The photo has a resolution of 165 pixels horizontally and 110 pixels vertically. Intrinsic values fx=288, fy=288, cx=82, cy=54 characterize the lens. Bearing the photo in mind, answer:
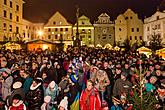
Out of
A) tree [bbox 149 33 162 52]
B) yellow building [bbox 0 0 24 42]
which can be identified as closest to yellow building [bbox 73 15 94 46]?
yellow building [bbox 0 0 24 42]

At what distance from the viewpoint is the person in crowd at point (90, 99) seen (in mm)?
8562

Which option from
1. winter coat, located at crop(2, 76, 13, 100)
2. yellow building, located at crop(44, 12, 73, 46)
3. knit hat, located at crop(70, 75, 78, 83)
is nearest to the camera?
winter coat, located at crop(2, 76, 13, 100)

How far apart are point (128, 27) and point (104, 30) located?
630 cm

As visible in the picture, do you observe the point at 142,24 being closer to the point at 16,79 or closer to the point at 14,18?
the point at 14,18

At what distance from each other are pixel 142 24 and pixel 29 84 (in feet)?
225

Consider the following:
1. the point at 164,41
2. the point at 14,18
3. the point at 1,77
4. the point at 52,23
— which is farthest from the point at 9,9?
the point at 1,77

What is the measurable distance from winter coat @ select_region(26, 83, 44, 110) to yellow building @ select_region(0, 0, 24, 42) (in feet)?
149

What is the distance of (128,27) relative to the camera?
75.2 meters

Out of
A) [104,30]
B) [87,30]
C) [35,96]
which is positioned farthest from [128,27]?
[35,96]

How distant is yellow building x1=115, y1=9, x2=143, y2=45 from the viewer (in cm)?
7431

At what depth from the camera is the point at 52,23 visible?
7944cm

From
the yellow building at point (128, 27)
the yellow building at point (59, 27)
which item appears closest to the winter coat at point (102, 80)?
the yellow building at point (128, 27)

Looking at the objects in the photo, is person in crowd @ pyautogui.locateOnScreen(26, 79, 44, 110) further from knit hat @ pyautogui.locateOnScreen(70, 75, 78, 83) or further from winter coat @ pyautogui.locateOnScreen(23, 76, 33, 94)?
knit hat @ pyautogui.locateOnScreen(70, 75, 78, 83)

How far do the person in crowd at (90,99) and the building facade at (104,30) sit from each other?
68029 mm
